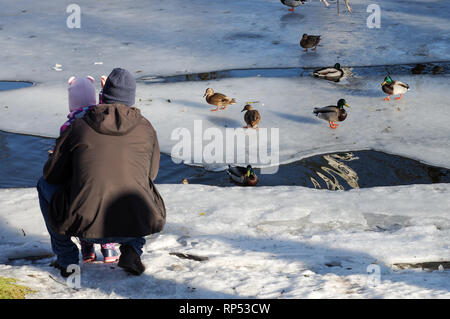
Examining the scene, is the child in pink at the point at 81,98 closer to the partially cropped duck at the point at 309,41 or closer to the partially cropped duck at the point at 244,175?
the partially cropped duck at the point at 244,175

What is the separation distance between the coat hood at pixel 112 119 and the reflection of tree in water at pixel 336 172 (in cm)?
357

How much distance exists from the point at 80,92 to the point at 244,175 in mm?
3067

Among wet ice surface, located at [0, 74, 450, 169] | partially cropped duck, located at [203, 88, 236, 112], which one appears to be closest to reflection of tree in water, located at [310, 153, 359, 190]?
wet ice surface, located at [0, 74, 450, 169]

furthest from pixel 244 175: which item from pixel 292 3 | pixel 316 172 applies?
pixel 292 3

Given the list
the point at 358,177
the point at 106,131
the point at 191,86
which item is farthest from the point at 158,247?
the point at 191,86

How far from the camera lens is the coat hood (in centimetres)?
361

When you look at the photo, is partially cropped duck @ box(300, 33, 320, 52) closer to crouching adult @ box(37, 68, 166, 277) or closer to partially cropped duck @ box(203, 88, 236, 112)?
partially cropped duck @ box(203, 88, 236, 112)

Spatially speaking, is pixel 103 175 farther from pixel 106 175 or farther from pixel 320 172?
pixel 320 172

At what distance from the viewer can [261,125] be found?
8539 mm

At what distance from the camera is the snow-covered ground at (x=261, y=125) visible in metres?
4.18

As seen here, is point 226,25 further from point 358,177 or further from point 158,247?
point 158,247

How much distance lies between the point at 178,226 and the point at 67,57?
801cm

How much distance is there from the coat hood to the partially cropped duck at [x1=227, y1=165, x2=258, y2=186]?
3.11 meters

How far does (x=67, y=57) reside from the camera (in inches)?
481
